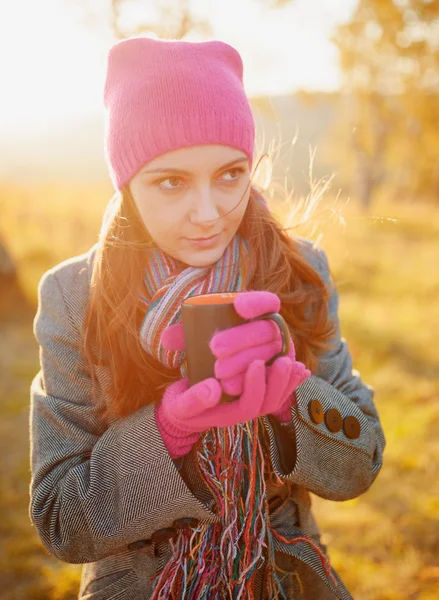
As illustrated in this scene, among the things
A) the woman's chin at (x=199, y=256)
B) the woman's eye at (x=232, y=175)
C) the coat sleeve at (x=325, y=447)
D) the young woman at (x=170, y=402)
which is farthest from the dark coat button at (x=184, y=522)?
the woman's eye at (x=232, y=175)

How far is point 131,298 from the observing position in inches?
60.1

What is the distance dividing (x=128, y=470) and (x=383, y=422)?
2.71 m

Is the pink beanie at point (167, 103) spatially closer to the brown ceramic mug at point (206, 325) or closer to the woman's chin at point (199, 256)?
the woman's chin at point (199, 256)

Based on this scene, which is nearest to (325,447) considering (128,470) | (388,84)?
(128,470)

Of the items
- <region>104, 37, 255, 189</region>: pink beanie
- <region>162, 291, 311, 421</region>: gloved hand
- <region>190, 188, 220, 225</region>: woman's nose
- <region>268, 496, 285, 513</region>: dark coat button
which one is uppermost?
<region>104, 37, 255, 189</region>: pink beanie

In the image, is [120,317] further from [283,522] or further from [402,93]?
[402,93]

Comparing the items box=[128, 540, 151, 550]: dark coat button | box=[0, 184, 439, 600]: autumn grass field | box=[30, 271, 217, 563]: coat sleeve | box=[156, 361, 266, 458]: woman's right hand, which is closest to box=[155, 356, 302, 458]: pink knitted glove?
box=[156, 361, 266, 458]: woman's right hand

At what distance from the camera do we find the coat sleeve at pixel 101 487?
141 centimetres

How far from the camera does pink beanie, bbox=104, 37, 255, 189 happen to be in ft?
4.54

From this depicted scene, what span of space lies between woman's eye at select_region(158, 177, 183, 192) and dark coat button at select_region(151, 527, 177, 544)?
91 cm

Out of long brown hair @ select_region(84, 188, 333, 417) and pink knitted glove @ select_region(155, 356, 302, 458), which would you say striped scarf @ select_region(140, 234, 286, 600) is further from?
pink knitted glove @ select_region(155, 356, 302, 458)

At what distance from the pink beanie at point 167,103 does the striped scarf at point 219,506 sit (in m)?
0.35

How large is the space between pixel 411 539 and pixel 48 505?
77.6 inches

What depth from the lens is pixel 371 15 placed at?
37.1ft
